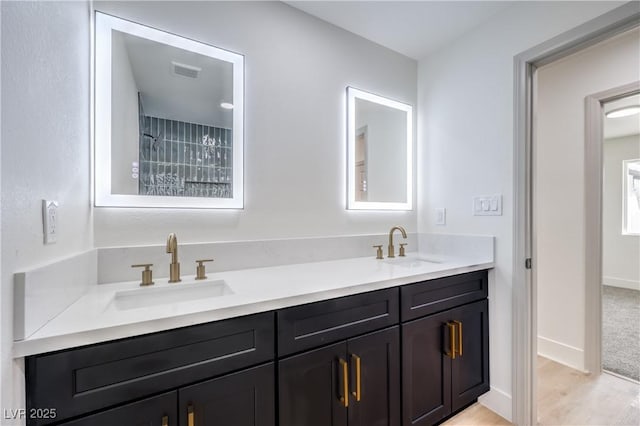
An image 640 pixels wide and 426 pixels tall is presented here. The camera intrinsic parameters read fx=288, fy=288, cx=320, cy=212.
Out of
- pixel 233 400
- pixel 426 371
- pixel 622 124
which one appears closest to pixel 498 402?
pixel 426 371

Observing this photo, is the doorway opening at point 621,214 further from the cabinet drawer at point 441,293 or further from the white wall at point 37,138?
the white wall at point 37,138

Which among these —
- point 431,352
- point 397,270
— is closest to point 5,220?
point 397,270

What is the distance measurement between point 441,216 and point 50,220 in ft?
6.67

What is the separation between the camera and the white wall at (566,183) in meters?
2.05

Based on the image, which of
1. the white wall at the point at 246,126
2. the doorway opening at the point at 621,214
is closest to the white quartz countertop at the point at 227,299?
the white wall at the point at 246,126

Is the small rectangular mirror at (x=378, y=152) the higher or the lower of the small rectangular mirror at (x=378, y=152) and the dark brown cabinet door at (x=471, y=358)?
the higher

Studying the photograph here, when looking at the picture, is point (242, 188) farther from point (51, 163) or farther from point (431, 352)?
point (431, 352)

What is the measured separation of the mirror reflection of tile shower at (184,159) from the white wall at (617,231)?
5.42 meters

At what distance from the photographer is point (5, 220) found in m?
0.62

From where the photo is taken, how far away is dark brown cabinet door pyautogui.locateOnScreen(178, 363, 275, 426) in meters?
0.85

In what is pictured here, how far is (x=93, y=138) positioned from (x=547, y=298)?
3158 millimetres

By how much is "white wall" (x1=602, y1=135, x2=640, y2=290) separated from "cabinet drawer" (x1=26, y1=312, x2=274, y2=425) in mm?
5467

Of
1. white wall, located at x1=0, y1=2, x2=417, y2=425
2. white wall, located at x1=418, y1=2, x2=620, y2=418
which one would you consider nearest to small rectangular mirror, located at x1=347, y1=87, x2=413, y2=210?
white wall, located at x1=0, y1=2, x2=417, y2=425

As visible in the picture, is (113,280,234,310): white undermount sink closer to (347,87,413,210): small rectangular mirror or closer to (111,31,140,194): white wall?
(111,31,140,194): white wall
